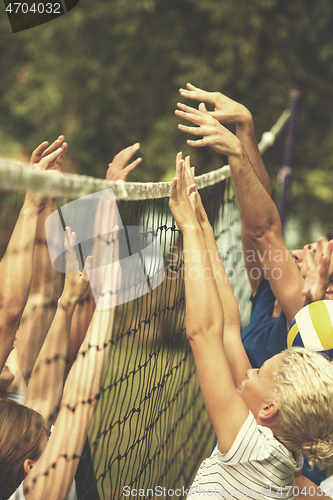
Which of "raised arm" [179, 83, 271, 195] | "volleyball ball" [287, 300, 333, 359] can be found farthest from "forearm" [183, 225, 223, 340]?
"raised arm" [179, 83, 271, 195]

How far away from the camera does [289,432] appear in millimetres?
1546

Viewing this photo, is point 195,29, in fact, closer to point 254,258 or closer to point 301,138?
point 301,138

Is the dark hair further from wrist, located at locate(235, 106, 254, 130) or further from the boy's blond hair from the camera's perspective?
wrist, located at locate(235, 106, 254, 130)

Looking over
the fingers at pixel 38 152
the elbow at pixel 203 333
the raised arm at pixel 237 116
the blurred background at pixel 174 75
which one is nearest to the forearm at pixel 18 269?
the fingers at pixel 38 152

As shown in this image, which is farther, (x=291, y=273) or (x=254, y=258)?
(x=254, y=258)

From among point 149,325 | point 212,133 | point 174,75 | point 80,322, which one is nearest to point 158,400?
point 149,325

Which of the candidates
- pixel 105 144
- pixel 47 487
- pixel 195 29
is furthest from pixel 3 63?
pixel 47 487

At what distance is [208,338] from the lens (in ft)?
5.28

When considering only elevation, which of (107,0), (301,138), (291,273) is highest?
(107,0)

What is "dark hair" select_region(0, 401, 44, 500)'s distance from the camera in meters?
1.48

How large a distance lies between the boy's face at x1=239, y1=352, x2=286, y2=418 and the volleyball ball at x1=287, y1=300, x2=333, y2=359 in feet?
1.05

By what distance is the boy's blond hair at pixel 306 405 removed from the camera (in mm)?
1501

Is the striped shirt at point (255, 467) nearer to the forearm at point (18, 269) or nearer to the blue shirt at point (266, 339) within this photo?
the blue shirt at point (266, 339)

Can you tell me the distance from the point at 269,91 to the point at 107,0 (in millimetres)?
3173
